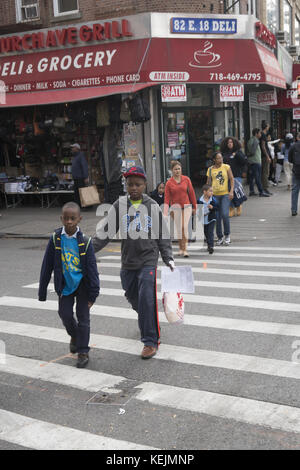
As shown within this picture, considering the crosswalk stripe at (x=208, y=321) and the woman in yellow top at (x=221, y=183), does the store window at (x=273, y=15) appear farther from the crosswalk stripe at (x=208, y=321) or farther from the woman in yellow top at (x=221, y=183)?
the crosswalk stripe at (x=208, y=321)

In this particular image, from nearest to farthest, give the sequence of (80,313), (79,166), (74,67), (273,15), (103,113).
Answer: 1. (80,313)
2. (79,166)
3. (74,67)
4. (103,113)
5. (273,15)

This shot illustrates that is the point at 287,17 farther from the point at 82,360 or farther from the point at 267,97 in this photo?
the point at 82,360

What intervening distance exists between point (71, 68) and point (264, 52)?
6370mm

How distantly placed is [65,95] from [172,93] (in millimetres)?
3315

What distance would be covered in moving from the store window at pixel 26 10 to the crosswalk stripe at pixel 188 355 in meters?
15.6

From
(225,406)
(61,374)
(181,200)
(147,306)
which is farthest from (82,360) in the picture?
(181,200)

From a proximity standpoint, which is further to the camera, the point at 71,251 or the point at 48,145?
→ the point at 48,145

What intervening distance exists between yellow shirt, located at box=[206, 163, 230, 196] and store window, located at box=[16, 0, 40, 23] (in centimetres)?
1090

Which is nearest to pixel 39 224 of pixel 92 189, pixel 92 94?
pixel 92 189

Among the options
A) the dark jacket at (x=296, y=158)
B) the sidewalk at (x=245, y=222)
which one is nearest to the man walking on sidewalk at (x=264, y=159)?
the sidewalk at (x=245, y=222)

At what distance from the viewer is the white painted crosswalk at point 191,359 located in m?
4.35

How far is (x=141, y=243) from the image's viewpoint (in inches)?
239
